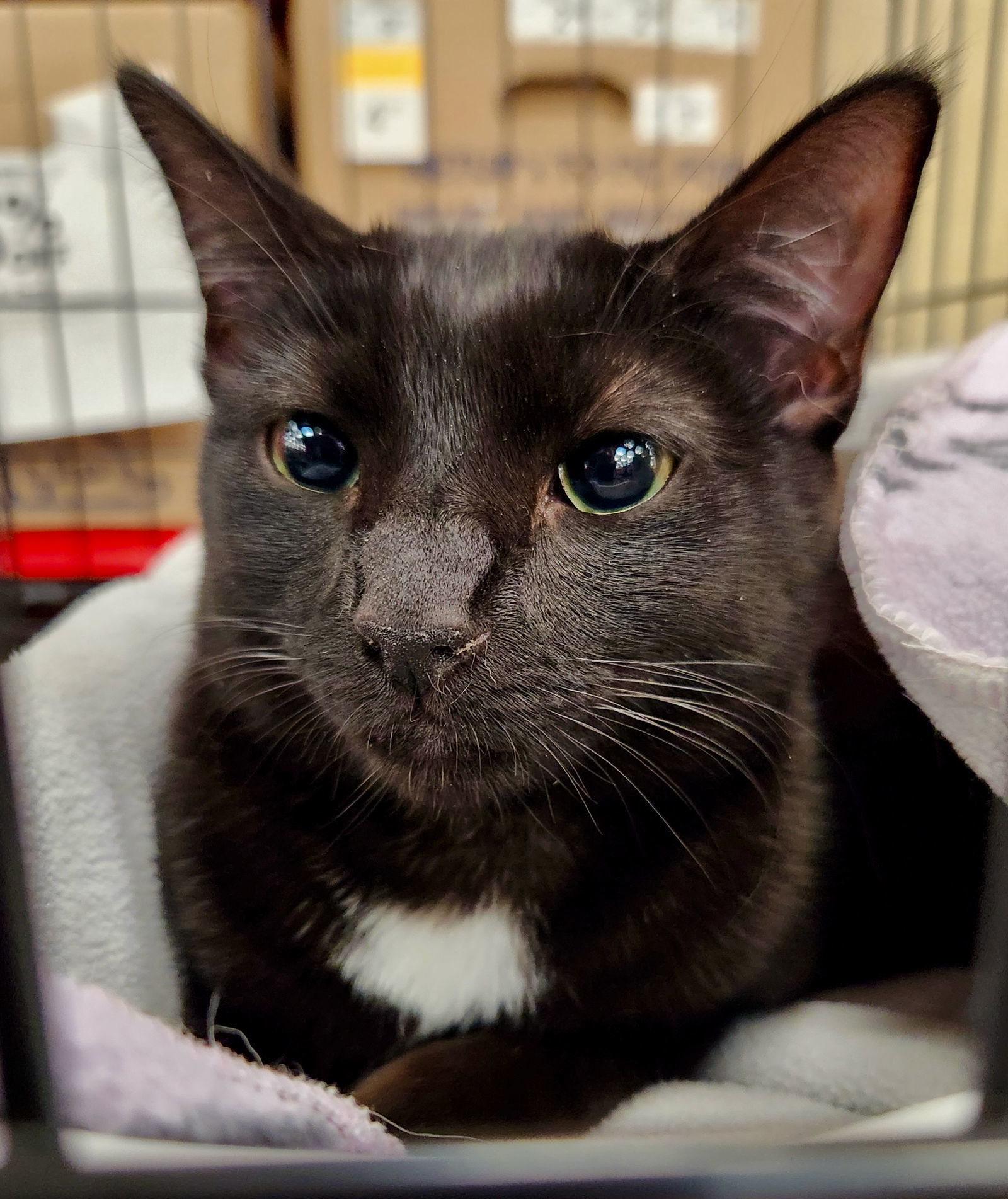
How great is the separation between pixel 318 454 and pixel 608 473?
169 millimetres

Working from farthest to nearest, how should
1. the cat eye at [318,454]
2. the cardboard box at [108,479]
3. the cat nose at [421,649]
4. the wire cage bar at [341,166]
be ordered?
the cardboard box at [108,479], the wire cage bar at [341,166], the cat eye at [318,454], the cat nose at [421,649]

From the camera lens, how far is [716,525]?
1.92 feet

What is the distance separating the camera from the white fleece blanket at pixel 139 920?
23.7 inches

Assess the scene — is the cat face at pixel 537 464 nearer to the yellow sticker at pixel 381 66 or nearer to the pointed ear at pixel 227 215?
the pointed ear at pixel 227 215

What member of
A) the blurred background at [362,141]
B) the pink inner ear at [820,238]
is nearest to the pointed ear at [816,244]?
the pink inner ear at [820,238]

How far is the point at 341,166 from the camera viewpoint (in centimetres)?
129

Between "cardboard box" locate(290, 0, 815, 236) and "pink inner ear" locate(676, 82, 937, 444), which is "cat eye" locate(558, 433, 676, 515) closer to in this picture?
"pink inner ear" locate(676, 82, 937, 444)

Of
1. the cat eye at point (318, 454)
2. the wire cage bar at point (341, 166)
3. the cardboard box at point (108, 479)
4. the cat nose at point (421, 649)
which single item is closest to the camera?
the cat nose at point (421, 649)

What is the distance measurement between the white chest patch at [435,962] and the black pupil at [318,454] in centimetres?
26

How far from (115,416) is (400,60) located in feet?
1.93

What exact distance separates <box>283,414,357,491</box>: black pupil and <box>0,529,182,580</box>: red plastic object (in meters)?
0.83

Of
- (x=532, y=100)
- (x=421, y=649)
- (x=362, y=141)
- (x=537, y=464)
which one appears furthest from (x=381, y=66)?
(x=421, y=649)

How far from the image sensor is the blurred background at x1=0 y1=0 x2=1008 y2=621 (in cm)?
120

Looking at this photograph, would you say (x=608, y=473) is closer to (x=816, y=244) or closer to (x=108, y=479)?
(x=816, y=244)
